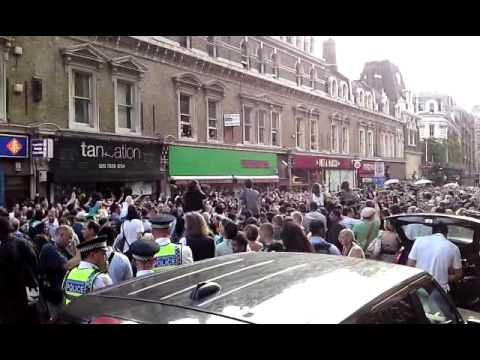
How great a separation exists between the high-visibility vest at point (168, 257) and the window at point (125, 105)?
1229 cm

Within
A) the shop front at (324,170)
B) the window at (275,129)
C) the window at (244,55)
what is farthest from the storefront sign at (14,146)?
the shop front at (324,170)

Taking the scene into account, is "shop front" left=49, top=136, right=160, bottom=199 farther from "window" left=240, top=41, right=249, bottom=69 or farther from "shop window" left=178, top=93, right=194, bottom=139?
"window" left=240, top=41, right=249, bottom=69

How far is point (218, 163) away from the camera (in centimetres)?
2069

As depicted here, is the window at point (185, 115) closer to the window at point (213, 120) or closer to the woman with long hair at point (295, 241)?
the window at point (213, 120)

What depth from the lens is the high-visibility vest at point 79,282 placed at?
12.1 ft

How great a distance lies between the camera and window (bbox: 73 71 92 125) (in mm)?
14695

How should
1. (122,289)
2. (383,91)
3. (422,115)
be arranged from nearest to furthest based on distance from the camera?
(122,289), (383,91), (422,115)

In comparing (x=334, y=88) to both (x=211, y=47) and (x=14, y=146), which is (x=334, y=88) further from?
(x=14, y=146)

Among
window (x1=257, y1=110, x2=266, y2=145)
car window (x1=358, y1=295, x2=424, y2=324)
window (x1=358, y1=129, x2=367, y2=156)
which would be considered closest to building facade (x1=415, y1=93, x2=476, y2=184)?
window (x1=358, y1=129, x2=367, y2=156)

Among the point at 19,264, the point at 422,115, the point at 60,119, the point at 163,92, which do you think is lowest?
the point at 19,264
